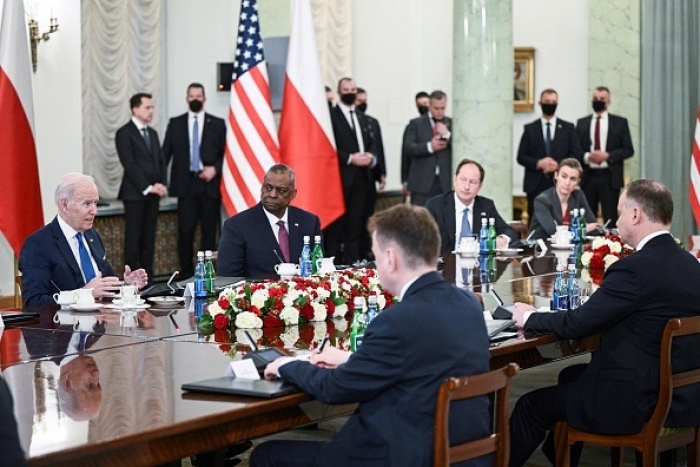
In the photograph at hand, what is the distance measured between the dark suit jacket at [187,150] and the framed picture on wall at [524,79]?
4.99 meters

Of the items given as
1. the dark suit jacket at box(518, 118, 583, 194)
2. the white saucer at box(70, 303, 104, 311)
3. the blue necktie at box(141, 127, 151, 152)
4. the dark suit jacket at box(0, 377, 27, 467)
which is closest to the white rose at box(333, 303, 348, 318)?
the white saucer at box(70, 303, 104, 311)

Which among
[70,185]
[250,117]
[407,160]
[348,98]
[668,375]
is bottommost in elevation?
[668,375]

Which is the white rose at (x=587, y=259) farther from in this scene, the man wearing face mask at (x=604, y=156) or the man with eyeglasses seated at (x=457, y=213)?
the man wearing face mask at (x=604, y=156)

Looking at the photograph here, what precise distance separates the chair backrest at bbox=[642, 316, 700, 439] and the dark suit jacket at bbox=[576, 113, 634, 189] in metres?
8.24

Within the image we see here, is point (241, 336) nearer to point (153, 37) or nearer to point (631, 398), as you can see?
point (631, 398)

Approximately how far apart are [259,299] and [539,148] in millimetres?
8405

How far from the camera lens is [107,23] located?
12.5m

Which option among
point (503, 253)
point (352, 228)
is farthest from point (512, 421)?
point (352, 228)

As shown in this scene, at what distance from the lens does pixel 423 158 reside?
12.7 metres

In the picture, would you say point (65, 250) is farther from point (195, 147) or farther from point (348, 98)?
point (348, 98)

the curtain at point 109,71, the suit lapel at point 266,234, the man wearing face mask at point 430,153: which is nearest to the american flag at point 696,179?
the man wearing face mask at point 430,153

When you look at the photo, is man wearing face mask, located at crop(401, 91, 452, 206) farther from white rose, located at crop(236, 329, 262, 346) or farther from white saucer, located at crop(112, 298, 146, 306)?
white rose, located at crop(236, 329, 262, 346)

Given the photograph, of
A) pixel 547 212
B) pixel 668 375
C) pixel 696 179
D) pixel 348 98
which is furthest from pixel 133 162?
pixel 668 375

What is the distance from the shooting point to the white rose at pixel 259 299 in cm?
475
